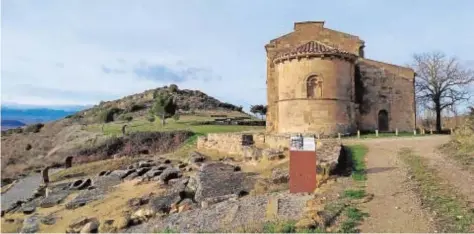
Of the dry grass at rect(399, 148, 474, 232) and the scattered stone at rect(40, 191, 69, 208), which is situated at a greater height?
the dry grass at rect(399, 148, 474, 232)

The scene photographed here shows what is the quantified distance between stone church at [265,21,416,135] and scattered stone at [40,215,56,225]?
14894mm

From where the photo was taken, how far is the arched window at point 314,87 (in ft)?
89.0

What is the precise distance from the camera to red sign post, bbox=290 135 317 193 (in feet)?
39.8

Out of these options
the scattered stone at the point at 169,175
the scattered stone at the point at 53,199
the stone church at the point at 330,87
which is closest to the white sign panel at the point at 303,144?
the scattered stone at the point at 169,175

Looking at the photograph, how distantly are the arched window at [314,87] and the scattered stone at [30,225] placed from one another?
16.5 m

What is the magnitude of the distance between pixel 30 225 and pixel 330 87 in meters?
18.0

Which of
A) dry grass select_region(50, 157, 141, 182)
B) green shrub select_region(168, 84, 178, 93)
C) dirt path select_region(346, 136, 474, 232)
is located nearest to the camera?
dirt path select_region(346, 136, 474, 232)

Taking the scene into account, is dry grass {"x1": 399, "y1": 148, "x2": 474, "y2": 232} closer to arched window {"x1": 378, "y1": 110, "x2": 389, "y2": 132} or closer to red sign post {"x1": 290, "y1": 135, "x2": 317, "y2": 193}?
red sign post {"x1": 290, "y1": 135, "x2": 317, "y2": 193}

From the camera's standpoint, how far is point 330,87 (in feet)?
89.4

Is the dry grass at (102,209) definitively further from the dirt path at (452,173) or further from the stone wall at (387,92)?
the stone wall at (387,92)

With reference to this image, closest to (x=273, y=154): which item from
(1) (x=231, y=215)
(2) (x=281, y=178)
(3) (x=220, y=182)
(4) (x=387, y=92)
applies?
(3) (x=220, y=182)

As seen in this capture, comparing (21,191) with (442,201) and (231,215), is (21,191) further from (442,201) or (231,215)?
(442,201)

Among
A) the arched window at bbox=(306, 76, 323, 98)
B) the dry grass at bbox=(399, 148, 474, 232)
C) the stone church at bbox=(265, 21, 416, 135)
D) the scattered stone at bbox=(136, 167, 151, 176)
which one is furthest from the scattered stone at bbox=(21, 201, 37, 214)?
the arched window at bbox=(306, 76, 323, 98)

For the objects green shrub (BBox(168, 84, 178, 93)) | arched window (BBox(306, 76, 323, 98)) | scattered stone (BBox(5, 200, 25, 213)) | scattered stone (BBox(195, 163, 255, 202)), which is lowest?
scattered stone (BBox(5, 200, 25, 213))
